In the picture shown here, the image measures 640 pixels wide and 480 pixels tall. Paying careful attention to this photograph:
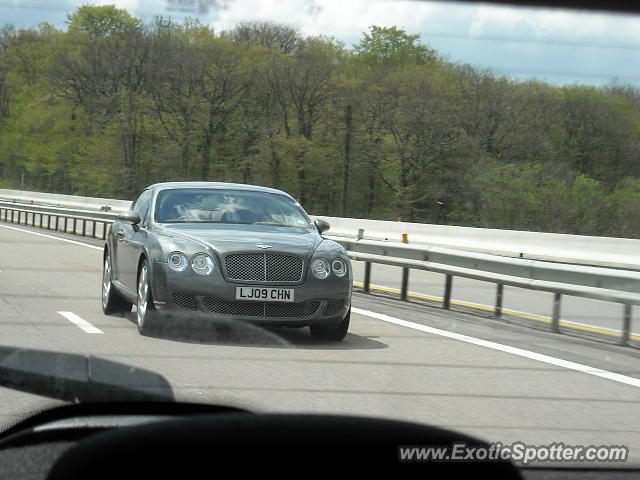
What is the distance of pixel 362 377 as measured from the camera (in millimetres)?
6059

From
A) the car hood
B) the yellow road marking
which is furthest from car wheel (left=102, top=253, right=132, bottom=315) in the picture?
the yellow road marking

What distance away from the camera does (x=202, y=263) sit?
23.8 feet

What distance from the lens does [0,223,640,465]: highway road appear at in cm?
484

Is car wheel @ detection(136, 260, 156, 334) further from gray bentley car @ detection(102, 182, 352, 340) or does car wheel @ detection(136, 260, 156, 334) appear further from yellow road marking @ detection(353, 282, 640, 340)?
yellow road marking @ detection(353, 282, 640, 340)

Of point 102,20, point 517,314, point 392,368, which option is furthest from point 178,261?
point 517,314

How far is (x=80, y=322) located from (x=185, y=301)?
53.1 inches

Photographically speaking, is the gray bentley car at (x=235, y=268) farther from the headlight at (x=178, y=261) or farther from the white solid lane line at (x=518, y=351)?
the white solid lane line at (x=518, y=351)

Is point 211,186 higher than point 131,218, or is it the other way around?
point 211,186

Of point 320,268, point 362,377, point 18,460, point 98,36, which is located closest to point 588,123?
point 320,268

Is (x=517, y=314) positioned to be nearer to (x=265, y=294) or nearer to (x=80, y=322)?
(x=265, y=294)

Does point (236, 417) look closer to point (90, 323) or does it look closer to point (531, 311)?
point (90, 323)

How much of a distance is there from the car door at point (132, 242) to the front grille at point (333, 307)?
1625mm

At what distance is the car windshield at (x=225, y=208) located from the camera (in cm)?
812

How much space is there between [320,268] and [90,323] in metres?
2.11
